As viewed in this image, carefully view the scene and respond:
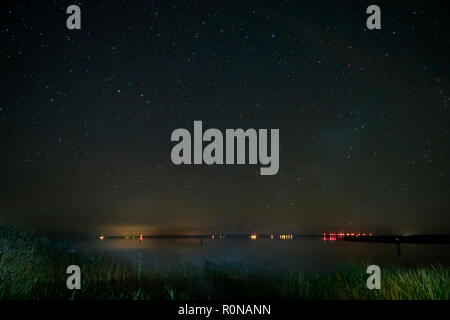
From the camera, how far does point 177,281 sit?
1143 centimetres

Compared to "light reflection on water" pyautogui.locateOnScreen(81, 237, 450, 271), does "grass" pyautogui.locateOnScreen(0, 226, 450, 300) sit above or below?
above

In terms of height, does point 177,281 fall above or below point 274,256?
above

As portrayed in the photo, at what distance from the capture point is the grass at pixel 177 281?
26.0 ft

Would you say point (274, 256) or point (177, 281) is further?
point (274, 256)

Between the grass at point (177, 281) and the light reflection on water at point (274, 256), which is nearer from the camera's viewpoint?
the grass at point (177, 281)

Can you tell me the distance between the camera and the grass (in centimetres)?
791

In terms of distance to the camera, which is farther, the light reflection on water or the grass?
the light reflection on water

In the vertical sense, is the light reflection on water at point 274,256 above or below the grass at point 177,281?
below

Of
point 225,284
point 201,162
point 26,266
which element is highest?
point 201,162
